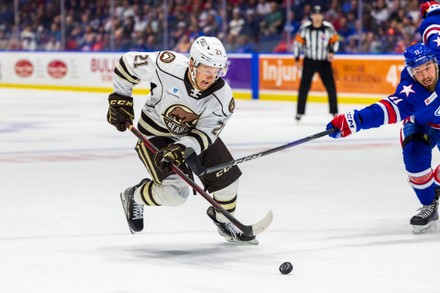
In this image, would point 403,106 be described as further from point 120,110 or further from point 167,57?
point 120,110

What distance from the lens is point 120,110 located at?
4.71 metres

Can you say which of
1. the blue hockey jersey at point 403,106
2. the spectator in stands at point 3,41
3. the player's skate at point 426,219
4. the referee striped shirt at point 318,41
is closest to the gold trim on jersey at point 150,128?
the blue hockey jersey at point 403,106

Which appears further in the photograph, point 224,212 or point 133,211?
point 133,211

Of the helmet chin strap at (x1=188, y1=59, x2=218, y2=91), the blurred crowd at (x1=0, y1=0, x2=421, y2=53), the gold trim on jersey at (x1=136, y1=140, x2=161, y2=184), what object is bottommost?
the blurred crowd at (x1=0, y1=0, x2=421, y2=53)

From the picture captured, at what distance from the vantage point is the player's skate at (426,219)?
492 cm

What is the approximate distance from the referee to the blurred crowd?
6.55 feet

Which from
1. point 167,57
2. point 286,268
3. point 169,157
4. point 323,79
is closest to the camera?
point 286,268

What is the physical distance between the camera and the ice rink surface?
3.81 meters

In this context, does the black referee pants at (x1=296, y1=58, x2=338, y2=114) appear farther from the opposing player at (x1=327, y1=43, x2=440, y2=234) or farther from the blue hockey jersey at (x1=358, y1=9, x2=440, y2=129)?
the blue hockey jersey at (x1=358, y1=9, x2=440, y2=129)

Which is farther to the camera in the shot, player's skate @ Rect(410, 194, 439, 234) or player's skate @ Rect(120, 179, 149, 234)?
player's skate @ Rect(410, 194, 439, 234)

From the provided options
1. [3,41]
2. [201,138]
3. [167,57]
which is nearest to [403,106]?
[201,138]

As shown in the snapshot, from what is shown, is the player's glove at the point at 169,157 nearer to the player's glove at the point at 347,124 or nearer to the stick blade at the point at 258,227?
the stick blade at the point at 258,227

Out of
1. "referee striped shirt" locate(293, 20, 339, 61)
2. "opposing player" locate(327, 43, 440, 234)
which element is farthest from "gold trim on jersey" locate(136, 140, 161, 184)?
"referee striped shirt" locate(293, 20, 339, 61)

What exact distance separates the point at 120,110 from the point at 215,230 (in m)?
0.78
